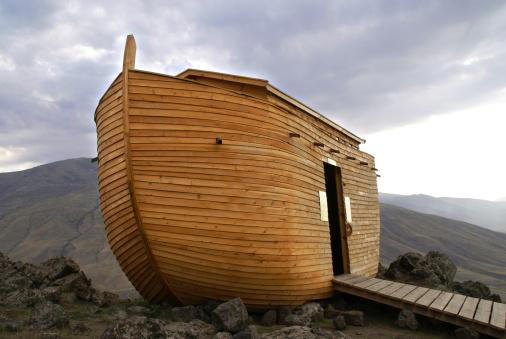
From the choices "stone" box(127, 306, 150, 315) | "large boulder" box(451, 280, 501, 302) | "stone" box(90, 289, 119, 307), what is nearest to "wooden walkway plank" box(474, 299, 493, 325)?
"large boulder" box(451, 280, 501, 302)

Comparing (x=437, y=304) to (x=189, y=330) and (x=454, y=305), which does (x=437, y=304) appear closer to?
(x=454, y=305)

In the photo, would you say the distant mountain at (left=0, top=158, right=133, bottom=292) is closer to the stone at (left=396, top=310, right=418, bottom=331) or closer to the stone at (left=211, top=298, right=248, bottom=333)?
the stone at (left=211, top=298, right=248, bottom=333)

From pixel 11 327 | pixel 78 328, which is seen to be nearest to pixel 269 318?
pixel 78 328

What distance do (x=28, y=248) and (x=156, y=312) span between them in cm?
5743

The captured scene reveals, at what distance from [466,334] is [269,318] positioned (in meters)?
3.56

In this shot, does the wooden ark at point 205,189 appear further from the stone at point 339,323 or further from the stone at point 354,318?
the stone at point 339,323

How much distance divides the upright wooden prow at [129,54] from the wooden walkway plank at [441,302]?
7.37 m

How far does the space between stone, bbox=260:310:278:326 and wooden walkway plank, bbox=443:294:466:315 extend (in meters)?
3.22

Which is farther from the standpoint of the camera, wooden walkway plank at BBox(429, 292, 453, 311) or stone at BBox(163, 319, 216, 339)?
wooden walkway plank at BBox(429, 292, 453, 311)

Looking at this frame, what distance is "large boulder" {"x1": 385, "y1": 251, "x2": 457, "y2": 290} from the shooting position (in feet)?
41.9

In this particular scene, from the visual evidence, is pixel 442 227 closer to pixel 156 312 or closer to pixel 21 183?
pixel 156 312

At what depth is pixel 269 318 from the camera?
736 centimetres

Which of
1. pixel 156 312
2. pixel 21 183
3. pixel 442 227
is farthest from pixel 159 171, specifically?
pixel 21 183

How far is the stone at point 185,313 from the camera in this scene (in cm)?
705
